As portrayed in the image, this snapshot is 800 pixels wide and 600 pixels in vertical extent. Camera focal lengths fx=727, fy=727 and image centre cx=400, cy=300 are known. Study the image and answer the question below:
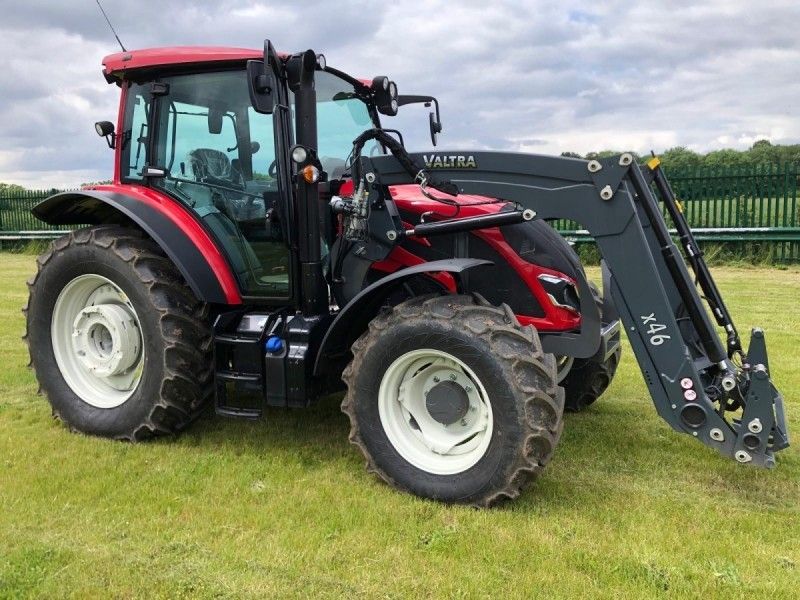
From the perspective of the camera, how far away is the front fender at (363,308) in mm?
3553

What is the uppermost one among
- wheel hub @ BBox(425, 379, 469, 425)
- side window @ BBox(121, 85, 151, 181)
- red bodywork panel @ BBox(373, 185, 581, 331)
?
side window @ BBox(121, 85, 151, 181)

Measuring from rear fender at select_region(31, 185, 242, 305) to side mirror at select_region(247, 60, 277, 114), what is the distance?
1.05 m

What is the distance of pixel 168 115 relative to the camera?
4.48m

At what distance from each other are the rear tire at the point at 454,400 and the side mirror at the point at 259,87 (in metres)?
1.20

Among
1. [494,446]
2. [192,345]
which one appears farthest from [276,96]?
[494,446]

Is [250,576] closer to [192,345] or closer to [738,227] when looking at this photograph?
[192,345]

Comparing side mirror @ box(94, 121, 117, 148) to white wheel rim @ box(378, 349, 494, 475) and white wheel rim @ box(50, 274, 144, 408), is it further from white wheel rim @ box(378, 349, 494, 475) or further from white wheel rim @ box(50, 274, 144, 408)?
white wheel rim @ box(378, 349, 494, 475)

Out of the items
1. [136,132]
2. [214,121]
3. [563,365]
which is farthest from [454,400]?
[136,132]

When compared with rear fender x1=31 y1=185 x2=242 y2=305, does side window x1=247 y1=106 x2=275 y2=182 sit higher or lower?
higher

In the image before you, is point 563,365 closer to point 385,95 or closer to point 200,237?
point 385,95

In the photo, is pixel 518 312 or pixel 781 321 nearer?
pixel 518 312

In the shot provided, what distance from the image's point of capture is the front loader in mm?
3473

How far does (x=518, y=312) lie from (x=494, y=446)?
3.07ft

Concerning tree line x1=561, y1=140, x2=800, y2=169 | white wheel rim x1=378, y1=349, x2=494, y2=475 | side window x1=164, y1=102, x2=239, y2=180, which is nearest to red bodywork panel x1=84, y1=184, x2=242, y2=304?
side window x1=164, y1=102, x2=239, y2=180
